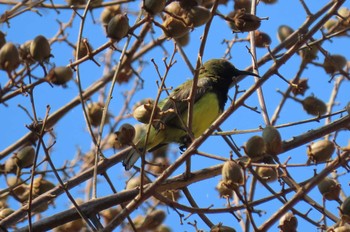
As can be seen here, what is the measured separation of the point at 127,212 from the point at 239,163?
623mm

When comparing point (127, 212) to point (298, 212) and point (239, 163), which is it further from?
point (298, 212)

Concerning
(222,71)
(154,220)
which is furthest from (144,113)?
(222,71)

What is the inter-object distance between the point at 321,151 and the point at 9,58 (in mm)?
1804

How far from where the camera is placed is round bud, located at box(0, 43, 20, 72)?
12.7 feet

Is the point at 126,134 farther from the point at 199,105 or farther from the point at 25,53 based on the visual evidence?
the point at 199,105

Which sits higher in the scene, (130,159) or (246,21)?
(130,159)

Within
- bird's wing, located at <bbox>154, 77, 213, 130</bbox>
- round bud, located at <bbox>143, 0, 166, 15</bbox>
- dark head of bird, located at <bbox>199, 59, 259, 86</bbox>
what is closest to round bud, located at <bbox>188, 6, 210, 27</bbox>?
round bud, located at <bbox>143, 0, 166, 15</bbox>

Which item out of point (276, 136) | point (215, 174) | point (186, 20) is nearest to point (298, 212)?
point (276, 136)

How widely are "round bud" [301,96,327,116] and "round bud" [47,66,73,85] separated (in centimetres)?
248

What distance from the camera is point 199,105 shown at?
233 inches

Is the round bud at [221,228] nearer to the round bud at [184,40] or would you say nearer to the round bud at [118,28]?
the round bud at [118,28]

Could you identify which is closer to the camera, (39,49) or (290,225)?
(290,225)

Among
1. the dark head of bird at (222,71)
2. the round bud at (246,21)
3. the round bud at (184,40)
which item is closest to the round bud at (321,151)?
the round bud at (246,21)

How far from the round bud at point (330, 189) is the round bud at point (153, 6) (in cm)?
137
